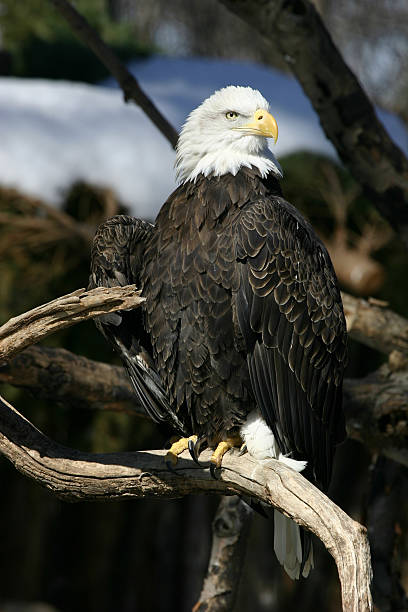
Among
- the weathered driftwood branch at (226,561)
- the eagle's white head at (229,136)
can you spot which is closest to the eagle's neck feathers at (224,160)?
the eagle's white head at (229,136)

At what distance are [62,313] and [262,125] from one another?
1.23 meters

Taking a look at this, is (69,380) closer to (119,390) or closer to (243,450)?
(119,390)

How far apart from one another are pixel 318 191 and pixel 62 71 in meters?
3.12

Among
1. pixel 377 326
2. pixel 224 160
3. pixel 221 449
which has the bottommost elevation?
pixel 221 449

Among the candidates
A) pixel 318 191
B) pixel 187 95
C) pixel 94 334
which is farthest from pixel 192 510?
pixel 187 95

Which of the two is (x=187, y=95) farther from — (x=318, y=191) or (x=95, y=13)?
(x=95, y=13)

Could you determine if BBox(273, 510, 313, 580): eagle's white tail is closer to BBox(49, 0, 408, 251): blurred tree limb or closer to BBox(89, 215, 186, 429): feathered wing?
BBox(89, 215, 186, 429): feathered wing

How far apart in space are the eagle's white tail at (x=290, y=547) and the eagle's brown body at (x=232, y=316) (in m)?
0.21

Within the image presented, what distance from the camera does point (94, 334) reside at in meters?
5.21

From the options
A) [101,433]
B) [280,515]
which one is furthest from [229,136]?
[101,433]

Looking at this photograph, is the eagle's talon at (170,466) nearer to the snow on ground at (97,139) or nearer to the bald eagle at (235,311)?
the bald eagle at (235,311)

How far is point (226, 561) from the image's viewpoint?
141 inches

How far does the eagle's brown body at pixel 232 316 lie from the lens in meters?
2.84

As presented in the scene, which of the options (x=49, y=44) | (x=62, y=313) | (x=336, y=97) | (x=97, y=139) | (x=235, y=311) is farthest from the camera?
(x=49, y=44)
